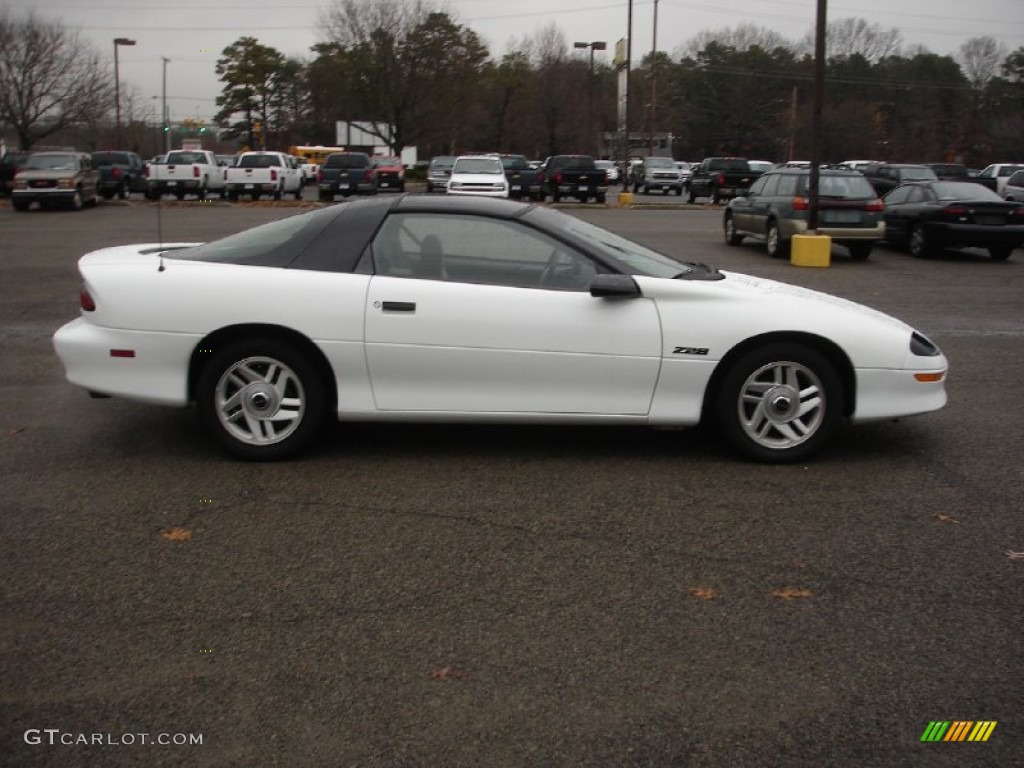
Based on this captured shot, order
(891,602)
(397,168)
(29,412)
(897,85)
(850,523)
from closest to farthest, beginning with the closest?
(891,602) < (850,523) < (29,412) < (397,168) < (897,85)

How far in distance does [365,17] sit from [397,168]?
27683 mm

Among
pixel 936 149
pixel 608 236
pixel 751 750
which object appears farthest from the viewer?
pixel 936 149

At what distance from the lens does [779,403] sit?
5.65 meters

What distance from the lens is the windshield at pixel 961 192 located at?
1805 centimetres

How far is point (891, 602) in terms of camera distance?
156 inches

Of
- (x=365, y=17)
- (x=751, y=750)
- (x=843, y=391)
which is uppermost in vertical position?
(x=365, y=17)

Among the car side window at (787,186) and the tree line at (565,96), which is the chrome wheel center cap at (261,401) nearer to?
the car side window at (787,186)

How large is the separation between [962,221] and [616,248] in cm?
1391

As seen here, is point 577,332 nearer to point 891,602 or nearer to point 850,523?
point 850,523

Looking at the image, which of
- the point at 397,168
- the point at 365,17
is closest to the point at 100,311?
the point at 397,168

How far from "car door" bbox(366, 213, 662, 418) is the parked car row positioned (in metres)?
12.8

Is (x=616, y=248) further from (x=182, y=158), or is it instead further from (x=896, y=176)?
(x=182, y=158)

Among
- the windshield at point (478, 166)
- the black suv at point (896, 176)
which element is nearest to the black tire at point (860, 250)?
the black suv at point (896, 176)

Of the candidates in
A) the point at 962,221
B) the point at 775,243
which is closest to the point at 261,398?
the point at 775,243
